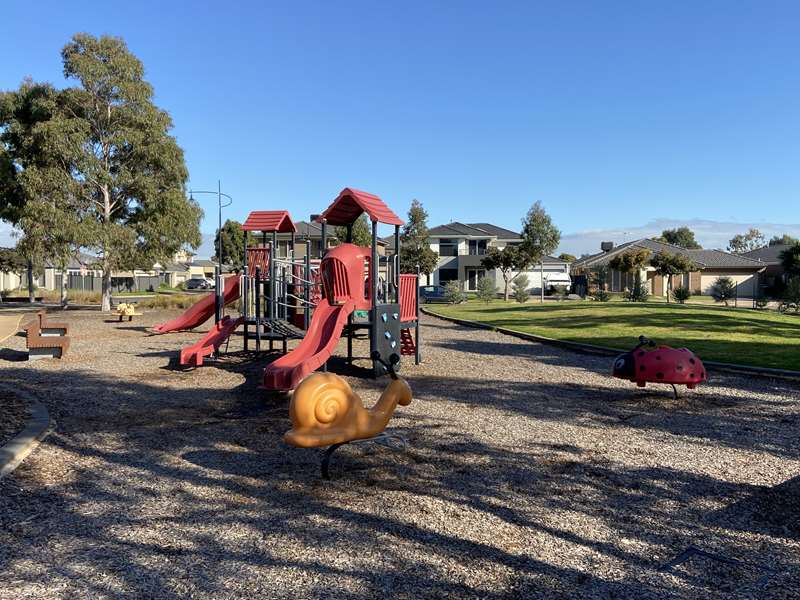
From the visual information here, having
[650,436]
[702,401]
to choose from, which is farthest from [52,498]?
[702,401]

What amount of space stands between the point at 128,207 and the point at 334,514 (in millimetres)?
31536

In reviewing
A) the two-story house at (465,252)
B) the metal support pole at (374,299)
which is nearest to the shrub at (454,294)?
the two-story house at (465,252)

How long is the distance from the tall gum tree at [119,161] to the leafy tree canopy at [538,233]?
24417 millimetres

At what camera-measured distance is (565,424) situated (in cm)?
786

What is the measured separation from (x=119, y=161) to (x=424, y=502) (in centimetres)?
3162

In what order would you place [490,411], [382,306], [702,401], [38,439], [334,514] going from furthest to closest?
[382,306]
[702,401]
[490,411]
[38,439]
[334,514]

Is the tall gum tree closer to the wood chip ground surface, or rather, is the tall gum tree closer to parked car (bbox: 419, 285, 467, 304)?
parked car (bbox: 419, 285, 467, 304)

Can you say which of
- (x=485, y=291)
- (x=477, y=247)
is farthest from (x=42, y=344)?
(x=477, y=247)

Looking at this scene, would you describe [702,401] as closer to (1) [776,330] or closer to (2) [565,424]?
(2) [565,424]

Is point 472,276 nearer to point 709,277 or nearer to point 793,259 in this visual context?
point 709,277

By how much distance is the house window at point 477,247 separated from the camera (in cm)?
6291

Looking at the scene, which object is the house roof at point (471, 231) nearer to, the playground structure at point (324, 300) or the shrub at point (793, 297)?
the shrub at point (793, 297)

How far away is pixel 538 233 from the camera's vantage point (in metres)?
46.5

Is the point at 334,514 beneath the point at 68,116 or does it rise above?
beneath
